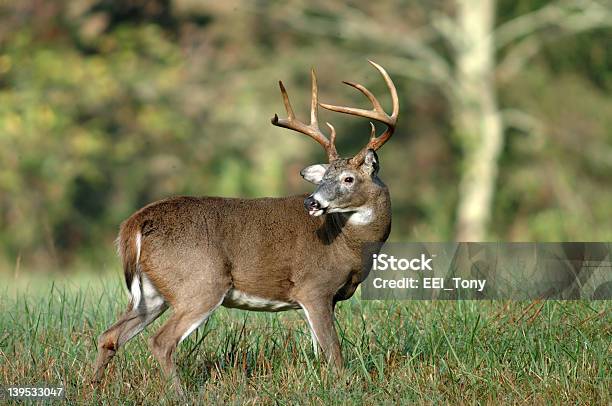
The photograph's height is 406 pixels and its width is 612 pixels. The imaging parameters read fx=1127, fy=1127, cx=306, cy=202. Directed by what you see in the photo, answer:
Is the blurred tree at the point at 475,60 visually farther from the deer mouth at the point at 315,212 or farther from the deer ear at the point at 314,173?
the deer mouth at the point at 315,212

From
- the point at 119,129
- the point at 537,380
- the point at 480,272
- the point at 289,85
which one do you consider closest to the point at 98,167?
the point at 119,129

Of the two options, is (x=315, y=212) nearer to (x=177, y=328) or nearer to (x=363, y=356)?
(x=363, y=356)

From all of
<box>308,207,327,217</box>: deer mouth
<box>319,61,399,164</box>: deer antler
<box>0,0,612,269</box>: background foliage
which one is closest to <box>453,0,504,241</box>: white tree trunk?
<box>0,0,612,269</box>: background foliage

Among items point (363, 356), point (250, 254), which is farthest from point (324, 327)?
point (250, 254)

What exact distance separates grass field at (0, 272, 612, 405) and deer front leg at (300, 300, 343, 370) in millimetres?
96

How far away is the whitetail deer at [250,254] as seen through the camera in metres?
5.37

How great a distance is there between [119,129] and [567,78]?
811 centimetres

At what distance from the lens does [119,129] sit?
59.0 ft

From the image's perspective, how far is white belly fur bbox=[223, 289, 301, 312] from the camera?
217 inches

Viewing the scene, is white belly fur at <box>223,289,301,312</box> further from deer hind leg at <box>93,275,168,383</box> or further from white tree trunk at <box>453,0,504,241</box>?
white tree trunk at <box>453,0,504,241</box>

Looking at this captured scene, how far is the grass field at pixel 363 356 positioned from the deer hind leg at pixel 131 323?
61 mm

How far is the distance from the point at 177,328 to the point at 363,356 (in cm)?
94

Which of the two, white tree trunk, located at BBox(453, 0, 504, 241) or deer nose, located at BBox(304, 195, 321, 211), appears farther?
white tree trunk, located at BBox(453, 0, 504, 241)

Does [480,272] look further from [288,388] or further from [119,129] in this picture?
[119,129]
